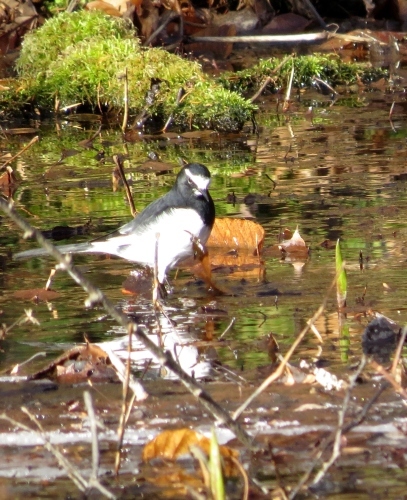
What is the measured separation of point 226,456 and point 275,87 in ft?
28.9

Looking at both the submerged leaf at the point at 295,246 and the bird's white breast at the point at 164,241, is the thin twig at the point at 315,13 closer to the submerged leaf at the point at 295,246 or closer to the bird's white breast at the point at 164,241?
the submerged leaf at the point at 295,246

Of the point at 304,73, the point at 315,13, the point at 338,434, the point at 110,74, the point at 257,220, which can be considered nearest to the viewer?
the point at 338,434

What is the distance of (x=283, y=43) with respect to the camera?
44.4 feet

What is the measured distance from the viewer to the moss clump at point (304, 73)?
11344 millimetres

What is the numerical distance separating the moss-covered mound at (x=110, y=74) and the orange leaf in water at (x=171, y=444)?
6445 mm

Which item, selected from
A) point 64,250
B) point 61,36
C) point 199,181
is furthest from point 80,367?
point 61,36

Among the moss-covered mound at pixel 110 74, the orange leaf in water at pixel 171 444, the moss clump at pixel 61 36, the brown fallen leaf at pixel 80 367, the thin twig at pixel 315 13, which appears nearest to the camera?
the orange leaf in water at pixel 171 444

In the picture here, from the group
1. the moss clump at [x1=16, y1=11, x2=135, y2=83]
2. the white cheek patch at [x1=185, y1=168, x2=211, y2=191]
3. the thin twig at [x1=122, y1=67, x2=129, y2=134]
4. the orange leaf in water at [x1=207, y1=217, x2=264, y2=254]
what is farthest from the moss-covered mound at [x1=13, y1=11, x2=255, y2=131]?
the white cheek patch at [x1=185, y1=168, x2=211, y2=191]

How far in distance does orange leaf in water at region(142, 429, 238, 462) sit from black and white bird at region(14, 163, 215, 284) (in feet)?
6.63

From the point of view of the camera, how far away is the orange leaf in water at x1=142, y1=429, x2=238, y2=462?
3275 mm

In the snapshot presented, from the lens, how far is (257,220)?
660 centimetres

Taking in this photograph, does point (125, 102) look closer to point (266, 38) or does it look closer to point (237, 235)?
point (266, 38)

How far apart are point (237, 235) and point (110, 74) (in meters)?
4.78

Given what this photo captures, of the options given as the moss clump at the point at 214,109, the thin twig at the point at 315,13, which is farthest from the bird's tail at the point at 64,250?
Answer: the thin twig at the point at 315,13
